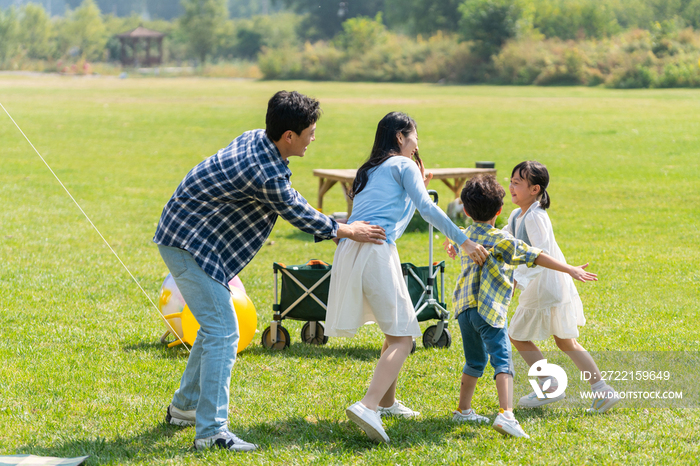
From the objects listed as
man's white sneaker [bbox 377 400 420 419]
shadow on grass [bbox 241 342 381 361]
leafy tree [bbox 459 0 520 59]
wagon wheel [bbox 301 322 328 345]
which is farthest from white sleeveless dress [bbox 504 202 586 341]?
leafy tree [bbox 459 0 520 59]

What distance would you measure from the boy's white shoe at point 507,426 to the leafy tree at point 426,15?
7851 centimetres

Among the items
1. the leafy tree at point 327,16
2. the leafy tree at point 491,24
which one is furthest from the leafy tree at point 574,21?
the leafy tree at point 327,16

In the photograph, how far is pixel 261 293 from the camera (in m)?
7.09

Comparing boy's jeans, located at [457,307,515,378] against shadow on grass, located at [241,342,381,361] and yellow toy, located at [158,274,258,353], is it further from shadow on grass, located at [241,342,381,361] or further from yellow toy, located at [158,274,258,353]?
yellow toy, located at [158,274,258,353]

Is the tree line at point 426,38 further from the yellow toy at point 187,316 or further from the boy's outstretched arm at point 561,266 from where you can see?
the boy's outstretched arm at point 561,266

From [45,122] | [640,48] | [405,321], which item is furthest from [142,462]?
[640,48]

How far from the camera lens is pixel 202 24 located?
89375mm

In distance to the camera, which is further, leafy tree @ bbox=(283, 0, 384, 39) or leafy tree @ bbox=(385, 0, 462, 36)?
leafy tree @ bbox=(283, 0, 384, 39)

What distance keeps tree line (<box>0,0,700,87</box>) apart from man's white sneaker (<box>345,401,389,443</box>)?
4461 cm

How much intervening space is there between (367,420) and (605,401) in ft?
4.63

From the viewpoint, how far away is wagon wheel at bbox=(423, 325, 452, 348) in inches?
212

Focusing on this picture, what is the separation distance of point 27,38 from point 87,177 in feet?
203

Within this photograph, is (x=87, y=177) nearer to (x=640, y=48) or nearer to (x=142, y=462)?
(x=142, y=462)

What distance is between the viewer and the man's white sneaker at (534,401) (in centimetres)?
424
